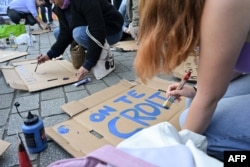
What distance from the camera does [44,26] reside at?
13.9 feet

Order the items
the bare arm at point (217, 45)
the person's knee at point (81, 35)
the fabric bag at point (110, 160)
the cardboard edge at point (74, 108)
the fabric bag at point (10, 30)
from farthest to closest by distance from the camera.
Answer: the fabric bag at point (10, 30), the person's knee at point (81, 35), the cardboard edge at point (74, 108), the bare arm at point (217, 45), the fabric bag at point (110, 160)

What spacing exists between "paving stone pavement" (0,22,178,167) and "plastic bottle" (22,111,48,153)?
30 millimetres

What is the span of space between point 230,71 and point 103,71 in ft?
4.32

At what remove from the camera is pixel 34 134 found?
1034 mm

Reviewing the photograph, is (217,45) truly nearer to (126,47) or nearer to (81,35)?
(81,35)

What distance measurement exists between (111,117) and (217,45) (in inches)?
28.4

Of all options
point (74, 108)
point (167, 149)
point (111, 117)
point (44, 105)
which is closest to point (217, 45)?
point (167, 149)

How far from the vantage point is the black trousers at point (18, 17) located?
4133 mm

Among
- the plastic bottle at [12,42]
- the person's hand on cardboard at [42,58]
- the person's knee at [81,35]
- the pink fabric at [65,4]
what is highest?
the pink fabric at [65,4]

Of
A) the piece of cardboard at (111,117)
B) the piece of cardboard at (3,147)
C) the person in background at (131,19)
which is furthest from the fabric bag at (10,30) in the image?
the piece of cardboard at (3,147)

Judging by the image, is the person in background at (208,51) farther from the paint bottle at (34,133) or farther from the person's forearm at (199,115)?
the paint bottle at (34,133)

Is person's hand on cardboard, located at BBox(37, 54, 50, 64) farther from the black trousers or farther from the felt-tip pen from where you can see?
the black trousers

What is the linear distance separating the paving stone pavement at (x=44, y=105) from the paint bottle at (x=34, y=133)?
3cm

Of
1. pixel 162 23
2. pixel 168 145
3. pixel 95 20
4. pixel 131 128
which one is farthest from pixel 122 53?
pixel 168 145
